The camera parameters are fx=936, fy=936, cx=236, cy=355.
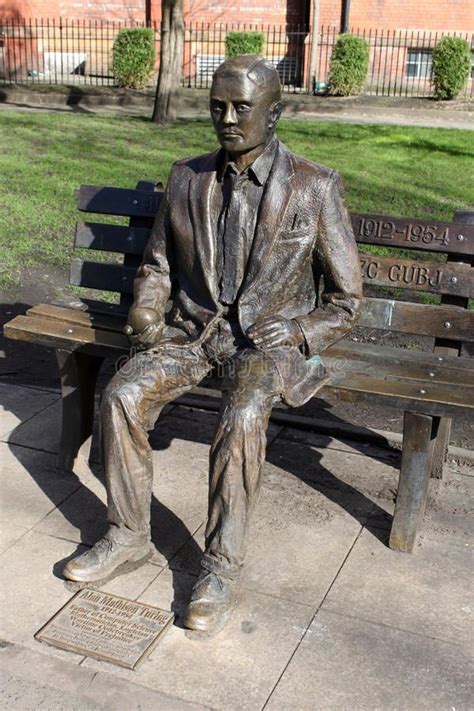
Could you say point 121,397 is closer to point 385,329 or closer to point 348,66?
point 385,329

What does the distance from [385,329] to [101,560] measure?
69.6 inches

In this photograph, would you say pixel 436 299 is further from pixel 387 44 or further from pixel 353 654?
pixel 387 44

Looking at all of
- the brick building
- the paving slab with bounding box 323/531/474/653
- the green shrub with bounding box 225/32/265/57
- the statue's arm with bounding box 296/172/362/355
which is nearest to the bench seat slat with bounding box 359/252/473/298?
the statue's arm with bounding box 296/172/362/355

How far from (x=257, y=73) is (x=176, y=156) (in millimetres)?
7769

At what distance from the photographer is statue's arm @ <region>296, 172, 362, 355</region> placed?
387 centimetres

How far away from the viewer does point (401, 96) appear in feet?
61.5

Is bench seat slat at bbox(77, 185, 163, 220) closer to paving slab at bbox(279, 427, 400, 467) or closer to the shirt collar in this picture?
the shirt collar

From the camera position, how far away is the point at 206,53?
21438 millimetres

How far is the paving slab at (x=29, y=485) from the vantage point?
4180mm

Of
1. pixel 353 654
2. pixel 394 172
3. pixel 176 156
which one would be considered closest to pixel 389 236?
pixel 353 654

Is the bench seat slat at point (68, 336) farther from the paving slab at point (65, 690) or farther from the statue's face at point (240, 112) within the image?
the paving slab at point (65, 690)

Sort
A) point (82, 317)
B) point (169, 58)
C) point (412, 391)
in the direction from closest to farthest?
point (412, 391), point (82, 317), point (169, 58)

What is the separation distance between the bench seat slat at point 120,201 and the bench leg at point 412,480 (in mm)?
1830

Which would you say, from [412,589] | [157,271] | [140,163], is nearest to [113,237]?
→ [157,271]
